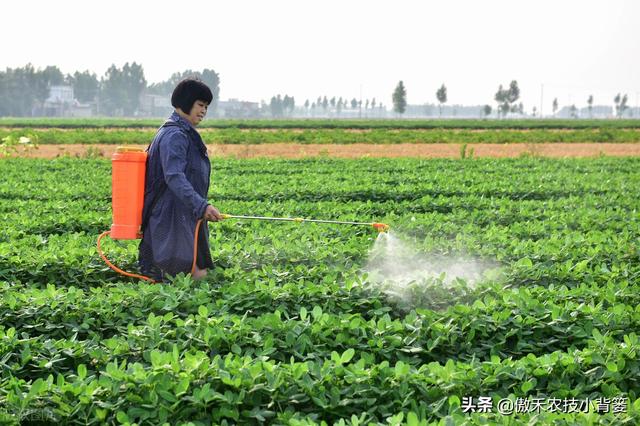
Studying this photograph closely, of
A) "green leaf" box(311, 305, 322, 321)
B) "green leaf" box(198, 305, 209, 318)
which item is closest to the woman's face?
"green leaf" box(198, 305, 209, 318)

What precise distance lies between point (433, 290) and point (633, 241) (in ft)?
9.67

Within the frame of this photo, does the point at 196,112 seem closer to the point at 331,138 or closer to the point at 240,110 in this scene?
the point at 331,138

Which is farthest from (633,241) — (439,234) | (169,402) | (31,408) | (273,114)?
(273,114)

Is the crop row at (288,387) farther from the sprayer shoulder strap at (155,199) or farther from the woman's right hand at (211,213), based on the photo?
the sprayer shoulder strap at (155,199)

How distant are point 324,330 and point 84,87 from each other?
523 feet

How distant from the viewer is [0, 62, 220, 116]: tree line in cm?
12781

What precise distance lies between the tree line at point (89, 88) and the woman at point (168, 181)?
11441 cm

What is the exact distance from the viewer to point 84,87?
15275 cm

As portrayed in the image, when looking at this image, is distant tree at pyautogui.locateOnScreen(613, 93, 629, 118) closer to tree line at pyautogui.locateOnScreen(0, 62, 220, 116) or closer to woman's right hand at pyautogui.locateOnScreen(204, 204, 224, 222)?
tree line at pyautogui.locateOnScreen(0, 62, 220, 116)

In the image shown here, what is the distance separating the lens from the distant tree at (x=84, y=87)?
152750 mm

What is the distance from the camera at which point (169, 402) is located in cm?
322

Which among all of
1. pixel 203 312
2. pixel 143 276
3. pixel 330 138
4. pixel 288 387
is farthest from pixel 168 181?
A: pixel 330 138

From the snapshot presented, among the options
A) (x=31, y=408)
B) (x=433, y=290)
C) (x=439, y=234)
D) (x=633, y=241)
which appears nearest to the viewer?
(x=31, y=408)

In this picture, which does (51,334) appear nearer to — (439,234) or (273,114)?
(439,234)
